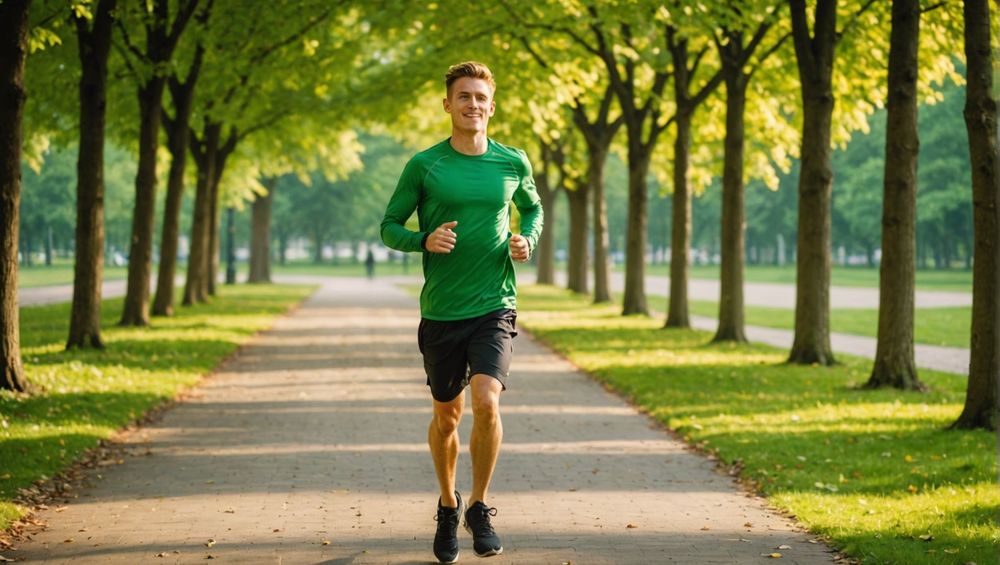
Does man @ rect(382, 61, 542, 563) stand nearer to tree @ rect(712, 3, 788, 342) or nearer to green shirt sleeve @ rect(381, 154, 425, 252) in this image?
green shirt sleeve @ rect(381, 154, 425, 252)

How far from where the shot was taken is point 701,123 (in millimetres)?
27672

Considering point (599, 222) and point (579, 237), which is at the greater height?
point (599, 222)

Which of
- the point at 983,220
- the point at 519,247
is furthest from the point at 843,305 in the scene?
the point at 519,247

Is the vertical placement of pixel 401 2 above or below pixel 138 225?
above

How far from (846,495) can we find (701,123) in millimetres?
20440

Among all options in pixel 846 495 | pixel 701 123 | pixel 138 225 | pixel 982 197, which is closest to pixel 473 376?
pixel 846 495

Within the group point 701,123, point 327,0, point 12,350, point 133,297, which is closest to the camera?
point 12,350

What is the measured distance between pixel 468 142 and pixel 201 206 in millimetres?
24728

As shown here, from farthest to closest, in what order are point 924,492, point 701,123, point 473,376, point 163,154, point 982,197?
point 163,154 → point 701,123 → point 982,197 → point 924,492 → point 473,376

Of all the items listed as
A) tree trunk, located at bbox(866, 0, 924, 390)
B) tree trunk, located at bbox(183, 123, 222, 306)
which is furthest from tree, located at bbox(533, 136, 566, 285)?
tree trunk, located at bbox(866, 0, 924, 390)

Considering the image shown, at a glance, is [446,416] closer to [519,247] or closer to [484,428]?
[484,428]

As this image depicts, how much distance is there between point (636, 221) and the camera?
26.6 m

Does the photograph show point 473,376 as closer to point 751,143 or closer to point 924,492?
point 924,492

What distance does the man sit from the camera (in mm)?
5766
